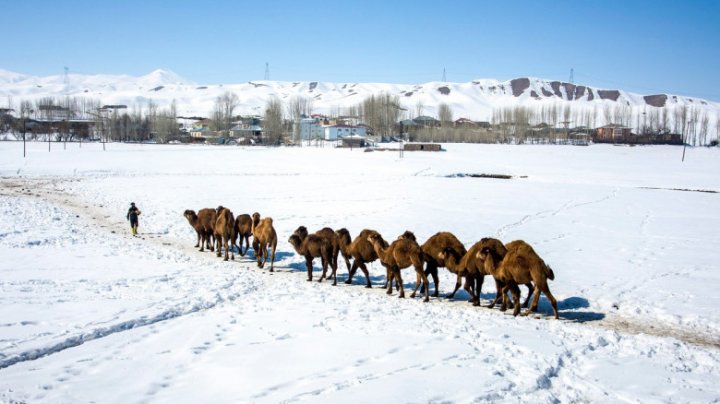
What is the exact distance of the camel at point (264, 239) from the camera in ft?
42.7

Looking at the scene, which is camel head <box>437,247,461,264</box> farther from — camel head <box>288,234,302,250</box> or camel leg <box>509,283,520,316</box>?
camel head <box>288,234,302,250</box>

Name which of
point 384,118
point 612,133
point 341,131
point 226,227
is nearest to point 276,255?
point 226,227

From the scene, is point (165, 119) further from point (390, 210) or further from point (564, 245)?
point (564, 245)

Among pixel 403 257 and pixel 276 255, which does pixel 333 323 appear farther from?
pixel 276 255

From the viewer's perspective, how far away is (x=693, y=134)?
443 feet

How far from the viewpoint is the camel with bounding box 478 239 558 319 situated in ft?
29.8

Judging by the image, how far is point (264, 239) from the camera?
13109 millimetres

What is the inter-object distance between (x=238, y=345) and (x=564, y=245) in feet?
41.1

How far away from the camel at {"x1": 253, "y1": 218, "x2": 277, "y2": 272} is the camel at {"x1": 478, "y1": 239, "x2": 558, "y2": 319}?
5.62m

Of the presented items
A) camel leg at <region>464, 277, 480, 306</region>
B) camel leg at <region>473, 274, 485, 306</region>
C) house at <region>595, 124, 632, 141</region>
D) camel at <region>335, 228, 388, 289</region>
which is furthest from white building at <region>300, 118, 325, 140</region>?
camel leg at <region>473, 274, 485, 306</region>

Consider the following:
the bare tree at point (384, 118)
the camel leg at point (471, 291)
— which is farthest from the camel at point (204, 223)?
the bare tree at point (384, 118)

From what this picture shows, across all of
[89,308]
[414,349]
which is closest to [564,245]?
[414,349]

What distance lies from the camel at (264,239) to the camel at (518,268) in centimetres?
562

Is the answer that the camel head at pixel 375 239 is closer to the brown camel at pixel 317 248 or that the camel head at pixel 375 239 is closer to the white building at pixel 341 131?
the brown camel at pixel 317 248
